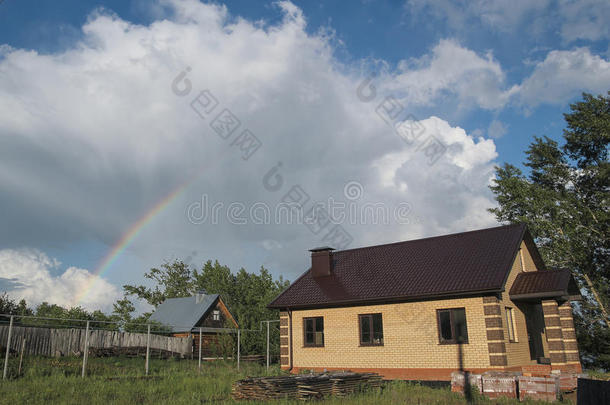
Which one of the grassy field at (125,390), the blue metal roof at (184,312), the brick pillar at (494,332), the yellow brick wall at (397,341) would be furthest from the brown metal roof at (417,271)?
the blue metal roof at (184,312)

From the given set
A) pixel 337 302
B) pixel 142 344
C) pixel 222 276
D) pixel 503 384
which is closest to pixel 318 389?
pixel 503 384

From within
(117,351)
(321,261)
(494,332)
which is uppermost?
(321,261)

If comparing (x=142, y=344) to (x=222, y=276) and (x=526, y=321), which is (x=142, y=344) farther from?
(x=222, y=276)

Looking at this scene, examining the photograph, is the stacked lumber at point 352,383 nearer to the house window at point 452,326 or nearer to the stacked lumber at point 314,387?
the stacked lumber at point 314,387

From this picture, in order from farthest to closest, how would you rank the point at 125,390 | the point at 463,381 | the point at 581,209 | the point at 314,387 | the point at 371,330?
the point at 581,209
the point at 371,330
the point at 463,381
the point at 125,390
the point at 314,387

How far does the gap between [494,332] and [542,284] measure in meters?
3.52

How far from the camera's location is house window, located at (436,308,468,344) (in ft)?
59.7

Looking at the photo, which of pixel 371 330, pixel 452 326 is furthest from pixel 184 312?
pixel 452 326

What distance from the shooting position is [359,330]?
21031mm

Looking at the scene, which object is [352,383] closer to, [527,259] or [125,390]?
[125,390]

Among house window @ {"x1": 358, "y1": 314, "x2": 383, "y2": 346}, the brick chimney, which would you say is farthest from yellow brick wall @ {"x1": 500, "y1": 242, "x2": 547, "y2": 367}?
the brick chimney

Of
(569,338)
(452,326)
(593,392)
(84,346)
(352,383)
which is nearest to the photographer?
(593,392)

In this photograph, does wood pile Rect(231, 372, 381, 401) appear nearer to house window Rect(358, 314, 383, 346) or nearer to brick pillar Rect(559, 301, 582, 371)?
house window Rect(358, 314, 383, 346)

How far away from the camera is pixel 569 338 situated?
64.3 ft
